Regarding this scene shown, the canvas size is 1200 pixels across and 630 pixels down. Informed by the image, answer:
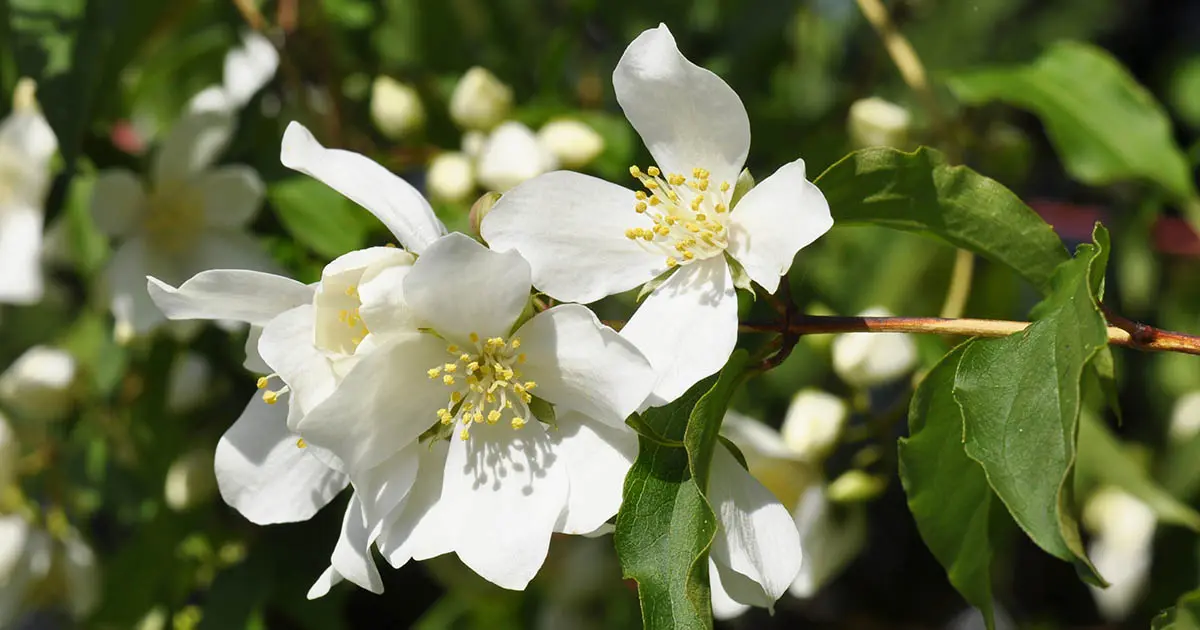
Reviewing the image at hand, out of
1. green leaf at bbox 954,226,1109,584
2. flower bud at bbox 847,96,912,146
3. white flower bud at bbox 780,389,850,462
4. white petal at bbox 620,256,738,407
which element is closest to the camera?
green leaf at bbox 954,226,1109,584

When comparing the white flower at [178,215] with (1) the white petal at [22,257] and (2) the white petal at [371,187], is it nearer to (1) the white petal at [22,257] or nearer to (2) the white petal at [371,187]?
(1) the white petal at [22,257]

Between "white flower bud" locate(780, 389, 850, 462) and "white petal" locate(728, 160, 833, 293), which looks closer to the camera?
"white petal" locate(728, 160, 833, 293)

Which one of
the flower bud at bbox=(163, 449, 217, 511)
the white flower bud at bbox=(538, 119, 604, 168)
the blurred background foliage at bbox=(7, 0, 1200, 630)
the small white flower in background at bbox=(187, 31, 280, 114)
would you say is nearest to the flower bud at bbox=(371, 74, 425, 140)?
the blurred background foliage at bbox=(7, 0, 1200, 630)

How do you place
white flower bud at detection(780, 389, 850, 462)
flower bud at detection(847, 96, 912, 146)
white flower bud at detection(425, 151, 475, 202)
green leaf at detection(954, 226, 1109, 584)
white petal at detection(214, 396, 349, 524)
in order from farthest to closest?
1. flower bud at detection(847, 96, 912, 146)
2. white flower bud at detection(425, 151, 475, 202)
3. white flower bud at detection(780, 389, 850, 462)
4. white petal at detection(214, 396, 349, 524)
5. green leaf at detection(954, 226, 1109, 584)

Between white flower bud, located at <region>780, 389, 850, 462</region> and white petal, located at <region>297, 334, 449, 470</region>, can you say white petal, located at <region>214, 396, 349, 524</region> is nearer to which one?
white petal, located at <region>297, 334, 449, 470</region>

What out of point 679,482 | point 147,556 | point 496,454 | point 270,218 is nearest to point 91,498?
point 147,556

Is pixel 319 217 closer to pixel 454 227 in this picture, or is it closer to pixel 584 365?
pixel 454 227

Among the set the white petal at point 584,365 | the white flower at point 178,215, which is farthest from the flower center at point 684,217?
the white flower at point 178,215
